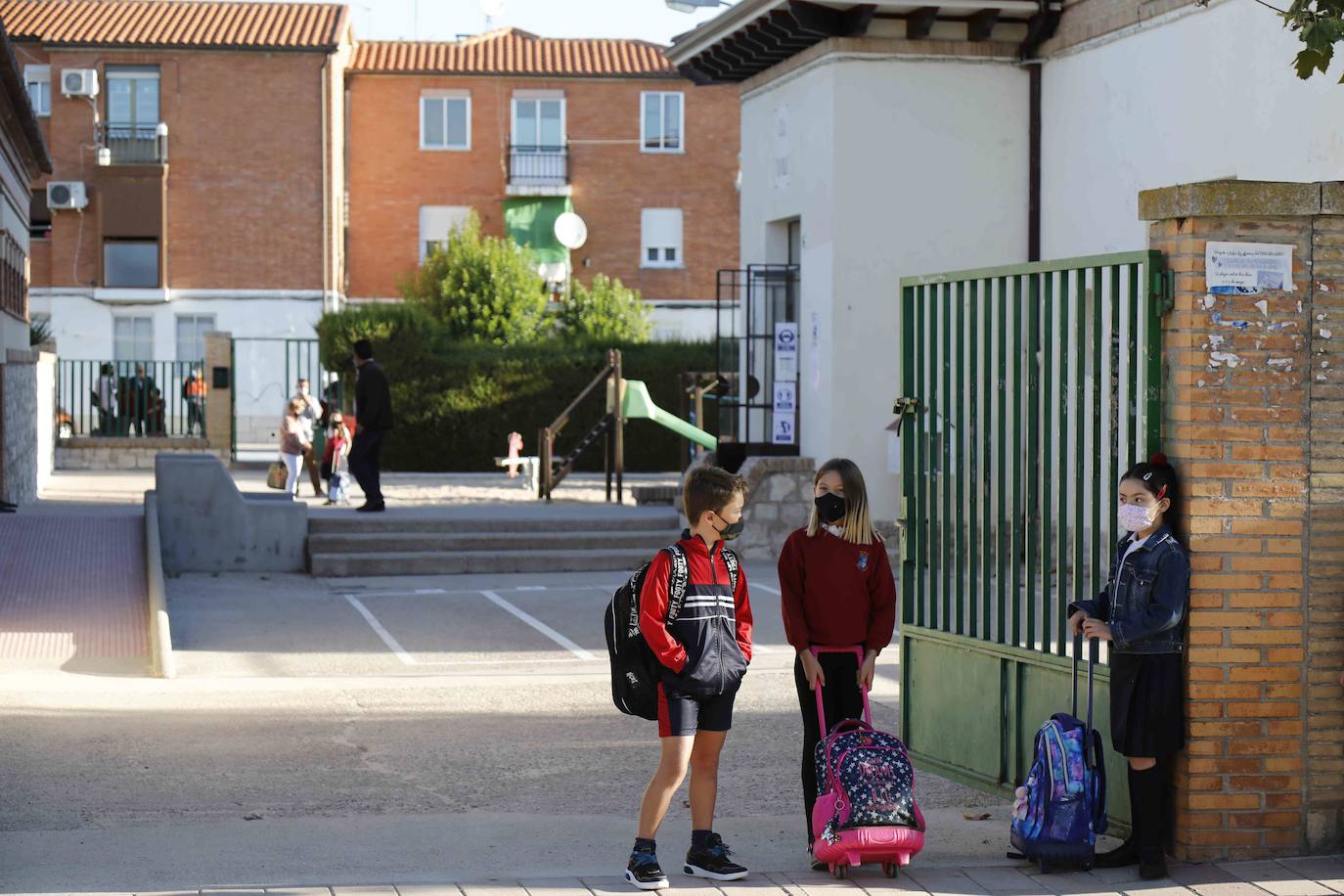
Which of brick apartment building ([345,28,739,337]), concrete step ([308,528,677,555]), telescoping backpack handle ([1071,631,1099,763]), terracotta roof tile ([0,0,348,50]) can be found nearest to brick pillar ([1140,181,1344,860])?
telescoping backpack handle ([1071,631,1099,763])

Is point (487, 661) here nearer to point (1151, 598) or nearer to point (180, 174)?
point (1151, 598)

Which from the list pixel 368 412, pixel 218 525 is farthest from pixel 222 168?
pixel 218 525

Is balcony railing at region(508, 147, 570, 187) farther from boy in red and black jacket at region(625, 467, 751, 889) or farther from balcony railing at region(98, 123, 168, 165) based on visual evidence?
boy in red and black jacket at region(625, 467, 751, 889)

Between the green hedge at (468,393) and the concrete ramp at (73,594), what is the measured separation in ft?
50.2

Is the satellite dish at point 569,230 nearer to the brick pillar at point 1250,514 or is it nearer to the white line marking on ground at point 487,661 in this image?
the white line marking on ground at point 487,661

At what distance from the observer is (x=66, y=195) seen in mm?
45500

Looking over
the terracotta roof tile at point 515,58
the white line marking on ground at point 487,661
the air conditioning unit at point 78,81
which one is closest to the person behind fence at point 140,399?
the air conditioning unit at point 78,81

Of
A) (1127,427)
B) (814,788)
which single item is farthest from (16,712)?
(1127,427)

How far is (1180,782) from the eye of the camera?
6727mm

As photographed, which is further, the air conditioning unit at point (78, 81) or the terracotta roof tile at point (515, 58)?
the terracotta roof tile at point (515, 58)

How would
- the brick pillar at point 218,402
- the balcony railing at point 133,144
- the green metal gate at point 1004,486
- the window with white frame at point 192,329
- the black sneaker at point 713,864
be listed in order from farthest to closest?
the window with white frame at point 192,329, the balcony railing at point 133,144, the brick pillar at point 218,402, the green metal gate at point 1004,486, the black sneaker at point 713,864

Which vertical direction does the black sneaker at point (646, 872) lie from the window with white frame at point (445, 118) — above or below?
below

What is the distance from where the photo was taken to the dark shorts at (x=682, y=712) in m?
6.28

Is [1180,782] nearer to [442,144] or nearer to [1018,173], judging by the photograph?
[1018,173]
